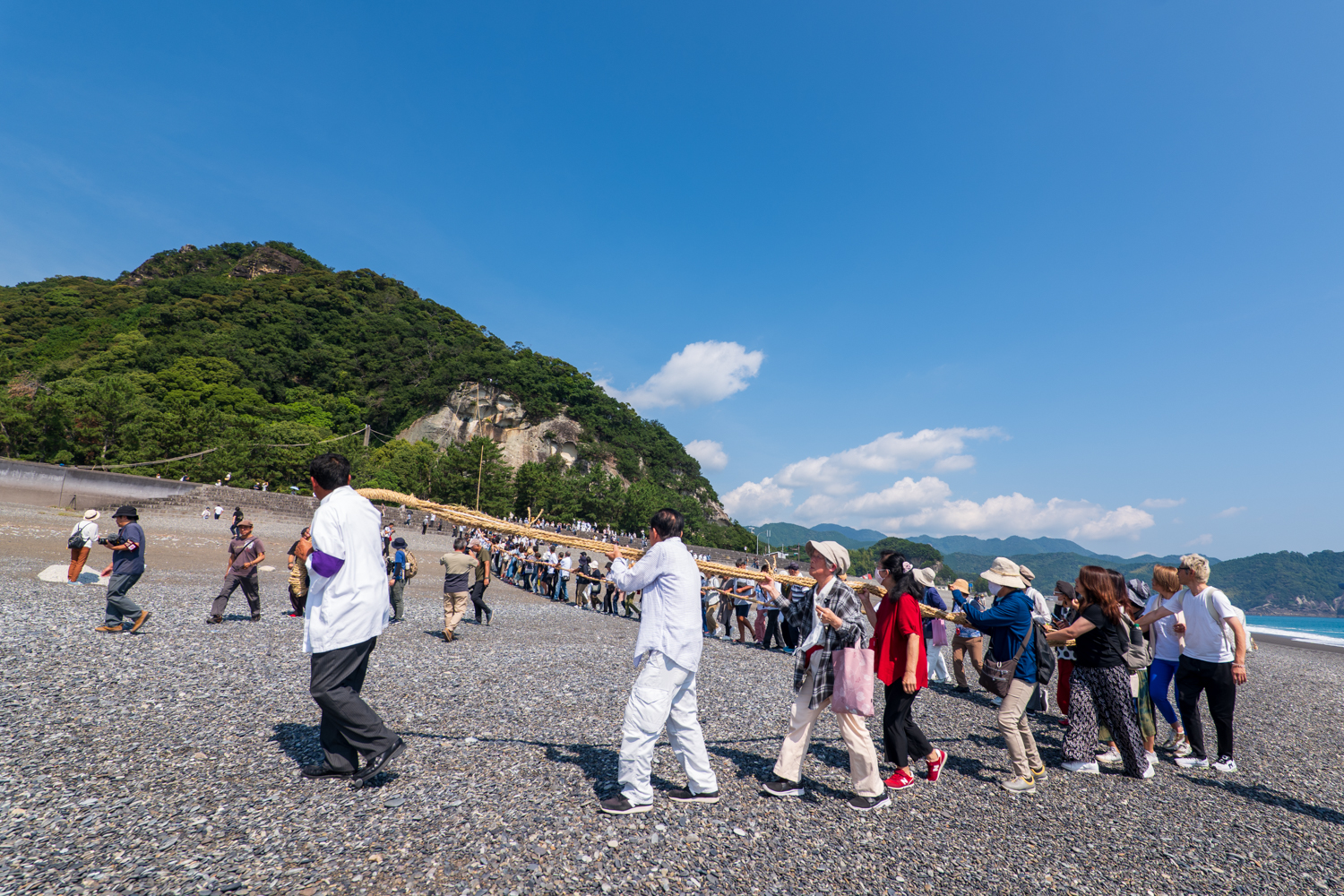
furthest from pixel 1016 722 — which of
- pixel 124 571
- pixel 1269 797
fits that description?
pixel 124 571

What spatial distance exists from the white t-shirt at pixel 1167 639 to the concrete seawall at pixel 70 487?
43227mm

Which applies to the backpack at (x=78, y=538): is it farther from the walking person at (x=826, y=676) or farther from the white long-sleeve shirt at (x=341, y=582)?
the walking person at (x=826, y=676)

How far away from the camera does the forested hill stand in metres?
43.8

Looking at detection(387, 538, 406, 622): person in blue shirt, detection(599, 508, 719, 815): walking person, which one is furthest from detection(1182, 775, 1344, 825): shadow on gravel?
detection(387, 538, 406, 622): person in blue shirt

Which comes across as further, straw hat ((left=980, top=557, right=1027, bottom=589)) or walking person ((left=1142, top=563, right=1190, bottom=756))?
walking person ((left=1142, top=563, right=1190, bottom=756))

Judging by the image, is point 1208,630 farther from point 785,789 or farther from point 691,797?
point 691,797

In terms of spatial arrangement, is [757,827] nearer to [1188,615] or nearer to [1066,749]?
[1066,749]

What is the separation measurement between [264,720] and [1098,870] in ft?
23.0

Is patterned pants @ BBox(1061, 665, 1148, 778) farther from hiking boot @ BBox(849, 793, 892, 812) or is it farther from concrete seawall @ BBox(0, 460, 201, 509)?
concrete seawall @ BBox(0, 460, 201, 509)

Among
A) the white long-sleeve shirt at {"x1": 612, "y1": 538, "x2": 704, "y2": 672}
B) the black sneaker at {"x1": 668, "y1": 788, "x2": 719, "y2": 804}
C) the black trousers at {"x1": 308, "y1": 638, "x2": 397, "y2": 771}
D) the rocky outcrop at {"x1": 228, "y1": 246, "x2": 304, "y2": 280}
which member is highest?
the rocky outcrop at {"x1": 228, "y1": 246, "x2": 304, "y2": 280}

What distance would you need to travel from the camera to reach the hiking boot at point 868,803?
4297 millimetres

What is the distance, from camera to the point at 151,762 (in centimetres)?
430

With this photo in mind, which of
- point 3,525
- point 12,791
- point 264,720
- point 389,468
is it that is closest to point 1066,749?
point 264,720

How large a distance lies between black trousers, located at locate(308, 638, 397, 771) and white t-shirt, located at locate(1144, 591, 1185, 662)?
24.4ft
